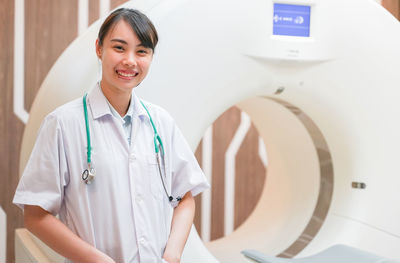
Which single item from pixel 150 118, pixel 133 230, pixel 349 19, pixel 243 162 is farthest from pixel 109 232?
pixel 243 162

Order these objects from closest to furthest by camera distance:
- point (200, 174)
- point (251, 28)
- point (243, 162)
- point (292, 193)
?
1. point (200, 174)
2. point (251, 28)
3. point (292, 193)
4. point (243, 162)

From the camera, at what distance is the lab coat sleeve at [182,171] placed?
125 cm

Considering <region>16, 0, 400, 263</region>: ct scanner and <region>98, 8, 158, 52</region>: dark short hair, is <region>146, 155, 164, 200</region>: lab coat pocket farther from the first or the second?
<region>16, 0, 400, 263</region>: ct scanner

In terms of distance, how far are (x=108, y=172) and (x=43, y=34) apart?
149cm

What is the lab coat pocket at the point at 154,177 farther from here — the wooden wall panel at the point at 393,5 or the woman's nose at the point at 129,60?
the wooden wall panel at the point at 393,5

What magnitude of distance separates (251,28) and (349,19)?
0.38m

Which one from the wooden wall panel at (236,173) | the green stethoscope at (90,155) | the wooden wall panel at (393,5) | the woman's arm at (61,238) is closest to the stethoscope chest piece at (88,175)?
the green stethoscope at (90,155)

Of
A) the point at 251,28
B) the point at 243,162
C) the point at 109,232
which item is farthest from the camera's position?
the point at 243,162

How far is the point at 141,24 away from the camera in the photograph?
3.68 feet

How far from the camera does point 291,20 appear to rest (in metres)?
1.80

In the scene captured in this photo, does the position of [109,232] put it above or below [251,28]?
below

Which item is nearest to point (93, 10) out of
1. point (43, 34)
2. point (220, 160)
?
point (43, 34)

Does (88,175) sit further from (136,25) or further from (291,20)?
(291,20)

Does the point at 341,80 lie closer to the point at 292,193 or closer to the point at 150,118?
the point at 292,193
